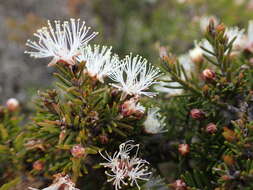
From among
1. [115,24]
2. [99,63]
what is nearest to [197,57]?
[99,63]

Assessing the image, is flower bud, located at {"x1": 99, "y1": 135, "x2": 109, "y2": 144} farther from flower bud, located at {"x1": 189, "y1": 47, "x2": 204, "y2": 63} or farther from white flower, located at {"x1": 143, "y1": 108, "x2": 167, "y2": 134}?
flower bud, located at {"x1": 189, "y1": 47, "x2": 204, "y2": 63}

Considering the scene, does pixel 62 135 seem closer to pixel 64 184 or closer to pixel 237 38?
pixel 64 184

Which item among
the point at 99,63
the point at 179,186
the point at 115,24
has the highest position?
the point at 115,24

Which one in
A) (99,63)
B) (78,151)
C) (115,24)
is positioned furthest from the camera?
(115,24)

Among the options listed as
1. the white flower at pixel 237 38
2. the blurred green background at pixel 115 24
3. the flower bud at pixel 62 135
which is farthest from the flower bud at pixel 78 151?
the blurred green background at pixel 115 24

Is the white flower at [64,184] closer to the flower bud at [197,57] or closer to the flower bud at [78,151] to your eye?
the flower bud at [78,151]

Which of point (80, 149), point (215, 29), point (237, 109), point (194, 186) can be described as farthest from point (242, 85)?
point (80, 149)
